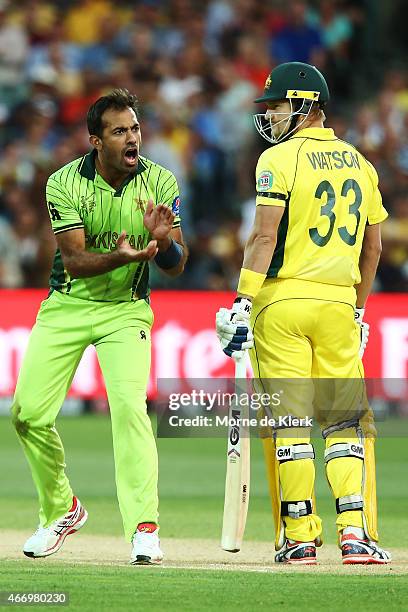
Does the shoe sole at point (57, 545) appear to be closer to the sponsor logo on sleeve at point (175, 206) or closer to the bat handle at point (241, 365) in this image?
the bat handle at point (241, 365)

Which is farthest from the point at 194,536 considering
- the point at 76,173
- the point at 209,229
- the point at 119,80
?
the point at 119,80

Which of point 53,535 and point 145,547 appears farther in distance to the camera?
point 53,535

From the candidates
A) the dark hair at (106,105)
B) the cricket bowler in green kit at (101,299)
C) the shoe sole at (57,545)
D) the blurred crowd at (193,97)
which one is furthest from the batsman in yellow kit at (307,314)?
the blurred crowd at (193,97)

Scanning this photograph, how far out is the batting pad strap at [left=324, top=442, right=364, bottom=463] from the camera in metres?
6.25

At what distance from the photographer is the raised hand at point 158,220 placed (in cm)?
622

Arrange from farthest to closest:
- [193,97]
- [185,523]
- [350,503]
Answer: [193,97]
[185,523]
[350,503]

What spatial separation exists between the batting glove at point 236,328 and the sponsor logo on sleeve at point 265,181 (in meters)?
0.51

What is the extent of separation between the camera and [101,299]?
21.3ft

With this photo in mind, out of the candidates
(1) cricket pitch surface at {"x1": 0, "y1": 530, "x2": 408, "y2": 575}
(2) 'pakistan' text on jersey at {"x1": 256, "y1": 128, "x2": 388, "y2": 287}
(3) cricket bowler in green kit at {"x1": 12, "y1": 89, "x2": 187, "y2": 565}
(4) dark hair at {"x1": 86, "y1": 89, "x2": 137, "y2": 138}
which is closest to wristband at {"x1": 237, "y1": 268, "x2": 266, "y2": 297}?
(2) 'pakistan' text on jersey at {"x1": 256, "y1": 128, "x2": 388, "y2": 287}

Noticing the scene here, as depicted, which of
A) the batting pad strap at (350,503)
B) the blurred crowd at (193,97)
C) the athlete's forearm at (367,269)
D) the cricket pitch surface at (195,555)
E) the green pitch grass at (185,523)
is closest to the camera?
the green pitch grass at (185,523)

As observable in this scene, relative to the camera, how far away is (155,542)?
6.12 meters

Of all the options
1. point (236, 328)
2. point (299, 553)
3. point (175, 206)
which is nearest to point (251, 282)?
point (236, 328)

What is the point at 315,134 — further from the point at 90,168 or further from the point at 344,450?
the point at 344,450

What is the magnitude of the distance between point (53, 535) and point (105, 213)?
5.06ft
